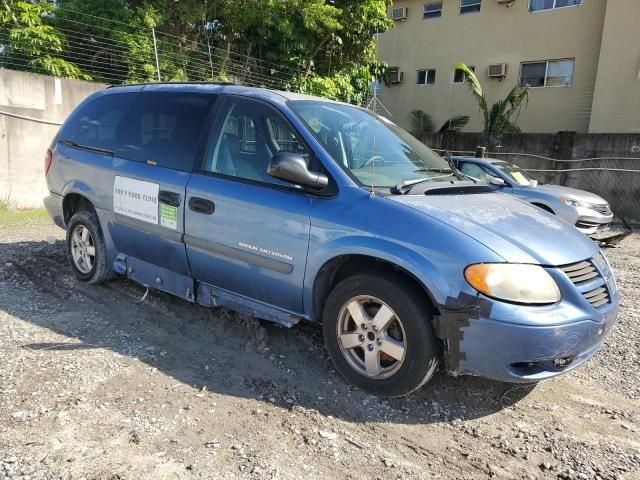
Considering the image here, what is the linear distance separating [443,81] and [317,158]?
721 inches

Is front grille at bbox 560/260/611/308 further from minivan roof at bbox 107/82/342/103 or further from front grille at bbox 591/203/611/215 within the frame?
front grille at bbox 591/203/611/215

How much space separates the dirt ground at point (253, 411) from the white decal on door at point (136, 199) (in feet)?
2.89

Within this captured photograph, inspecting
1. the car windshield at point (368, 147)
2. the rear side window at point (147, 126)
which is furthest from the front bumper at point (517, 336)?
the rear side window at point (147, 126)

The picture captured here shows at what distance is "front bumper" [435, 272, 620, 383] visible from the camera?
2721 mm

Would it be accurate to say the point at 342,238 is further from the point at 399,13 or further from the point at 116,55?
the point at 399,13

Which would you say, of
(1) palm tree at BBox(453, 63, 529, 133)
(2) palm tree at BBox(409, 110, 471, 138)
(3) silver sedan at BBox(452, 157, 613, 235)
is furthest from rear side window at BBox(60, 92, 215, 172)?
(2) palm tree at BBox(409, 110, 471, 138)

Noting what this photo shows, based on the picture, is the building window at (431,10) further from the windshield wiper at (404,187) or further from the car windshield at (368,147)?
the windshield wiper at (404,187)

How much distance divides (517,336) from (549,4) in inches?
712

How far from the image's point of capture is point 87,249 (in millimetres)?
4906

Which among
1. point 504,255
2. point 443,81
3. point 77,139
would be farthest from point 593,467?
point 443,81

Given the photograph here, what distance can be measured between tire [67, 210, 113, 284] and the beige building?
16489mm

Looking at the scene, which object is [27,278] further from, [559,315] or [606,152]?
[606,152]

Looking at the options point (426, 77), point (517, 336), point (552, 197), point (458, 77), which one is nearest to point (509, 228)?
point (517, 336)

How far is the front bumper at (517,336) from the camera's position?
2.72m
